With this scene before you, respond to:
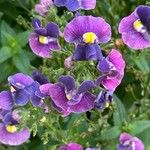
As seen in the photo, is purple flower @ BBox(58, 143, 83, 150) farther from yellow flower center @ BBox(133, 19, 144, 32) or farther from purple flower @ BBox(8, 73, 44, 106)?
yellow flower center @ BBox(133, 19, 144, 32)

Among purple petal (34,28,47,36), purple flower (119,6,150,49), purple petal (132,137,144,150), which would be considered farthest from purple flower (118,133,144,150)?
purple petal (34,28,47,36)

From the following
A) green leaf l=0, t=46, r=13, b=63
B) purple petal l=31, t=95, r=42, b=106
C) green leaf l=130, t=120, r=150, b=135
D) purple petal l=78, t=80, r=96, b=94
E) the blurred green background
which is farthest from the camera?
green leaf l=0, t=46, r=13, b=63

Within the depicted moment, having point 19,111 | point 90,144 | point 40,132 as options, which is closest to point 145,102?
point 90,144

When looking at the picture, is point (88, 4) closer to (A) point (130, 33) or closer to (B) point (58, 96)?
(A) point (130, 33)

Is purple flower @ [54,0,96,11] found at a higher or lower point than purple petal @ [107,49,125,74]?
higher

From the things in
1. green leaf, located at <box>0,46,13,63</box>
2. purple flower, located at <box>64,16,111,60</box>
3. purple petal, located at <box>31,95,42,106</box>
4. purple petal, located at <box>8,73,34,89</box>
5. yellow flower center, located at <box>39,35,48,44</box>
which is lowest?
green leaf, located at <box>0,46,13,63</box>

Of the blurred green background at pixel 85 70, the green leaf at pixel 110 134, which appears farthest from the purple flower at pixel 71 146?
the green leaf at pixel 110 134

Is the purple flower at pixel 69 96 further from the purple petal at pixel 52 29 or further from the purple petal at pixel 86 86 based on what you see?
the purple petal at pixel 52 29
